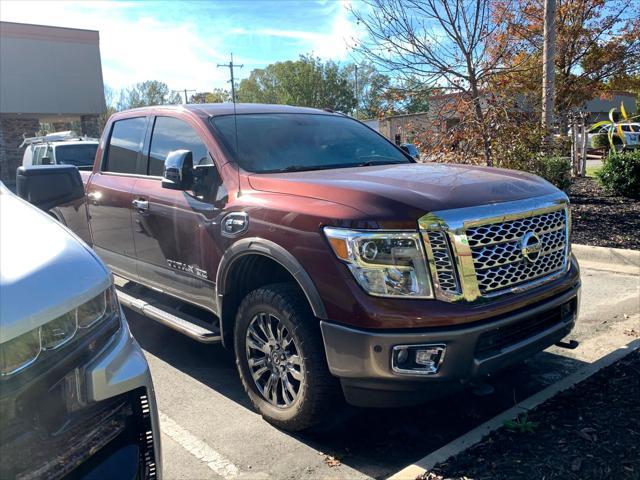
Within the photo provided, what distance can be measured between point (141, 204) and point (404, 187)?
2.37 metres

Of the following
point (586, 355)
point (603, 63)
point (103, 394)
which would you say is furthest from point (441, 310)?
point (603, 63)

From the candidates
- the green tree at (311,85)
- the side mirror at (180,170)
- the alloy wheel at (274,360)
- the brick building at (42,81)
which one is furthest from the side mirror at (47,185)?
the green tree at (311,85)

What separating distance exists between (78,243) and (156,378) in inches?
95.9

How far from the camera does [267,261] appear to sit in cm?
→ 357

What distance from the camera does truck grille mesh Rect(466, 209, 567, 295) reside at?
2943mm

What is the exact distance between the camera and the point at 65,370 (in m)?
1.83

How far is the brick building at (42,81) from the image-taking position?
2627cm

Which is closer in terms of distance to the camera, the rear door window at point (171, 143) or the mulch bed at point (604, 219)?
the rear door window at point (171, 143)

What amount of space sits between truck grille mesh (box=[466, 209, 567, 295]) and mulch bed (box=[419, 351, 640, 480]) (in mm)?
804

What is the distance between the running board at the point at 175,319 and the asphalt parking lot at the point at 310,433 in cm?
49

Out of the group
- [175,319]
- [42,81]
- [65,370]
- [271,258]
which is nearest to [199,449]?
[175,319]

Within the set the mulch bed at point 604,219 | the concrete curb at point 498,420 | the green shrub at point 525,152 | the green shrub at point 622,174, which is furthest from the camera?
the green shrub at point 622,174

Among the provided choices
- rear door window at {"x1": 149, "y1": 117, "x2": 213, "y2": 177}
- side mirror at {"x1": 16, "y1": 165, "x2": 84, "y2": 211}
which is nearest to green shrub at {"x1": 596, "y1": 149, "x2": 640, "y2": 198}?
rear door window at {"x1": 149, "y1": 117, "x2": 213, "y2": 177}

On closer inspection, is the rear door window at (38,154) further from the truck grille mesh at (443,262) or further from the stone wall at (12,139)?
the stone wall at (12,139)
